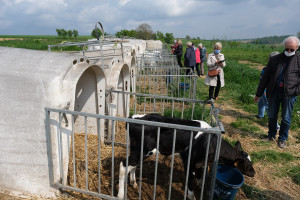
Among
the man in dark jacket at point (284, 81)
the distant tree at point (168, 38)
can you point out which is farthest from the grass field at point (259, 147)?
the distant tree at point (168, 38)

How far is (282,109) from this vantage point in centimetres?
519

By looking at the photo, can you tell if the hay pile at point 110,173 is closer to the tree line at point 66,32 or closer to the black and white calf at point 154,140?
the black and white calf at point 154,140

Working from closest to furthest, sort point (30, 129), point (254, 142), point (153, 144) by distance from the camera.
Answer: point (30, 129) → point (153, 144) → point (254, 142)

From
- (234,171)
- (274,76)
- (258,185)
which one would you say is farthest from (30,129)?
(274,76)

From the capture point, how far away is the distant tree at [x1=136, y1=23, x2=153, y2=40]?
50.9 meters

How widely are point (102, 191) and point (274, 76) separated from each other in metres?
4.14

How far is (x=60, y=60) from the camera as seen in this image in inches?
125

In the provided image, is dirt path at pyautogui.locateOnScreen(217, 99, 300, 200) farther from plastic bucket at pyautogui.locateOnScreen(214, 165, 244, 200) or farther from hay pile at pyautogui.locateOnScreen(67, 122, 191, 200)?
hay pile at pyautogui.locateOnScreen(67, 122, 191, 200)

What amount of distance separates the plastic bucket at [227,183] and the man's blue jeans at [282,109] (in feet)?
8.04

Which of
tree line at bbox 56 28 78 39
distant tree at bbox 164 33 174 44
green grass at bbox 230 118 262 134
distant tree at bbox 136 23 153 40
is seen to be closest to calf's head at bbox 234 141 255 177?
green grass at bbox 230 118 262 134

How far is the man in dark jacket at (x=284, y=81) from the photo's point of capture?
15.7ft

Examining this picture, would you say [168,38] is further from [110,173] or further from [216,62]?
[110,173]

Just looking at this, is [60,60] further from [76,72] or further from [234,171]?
[234,171]

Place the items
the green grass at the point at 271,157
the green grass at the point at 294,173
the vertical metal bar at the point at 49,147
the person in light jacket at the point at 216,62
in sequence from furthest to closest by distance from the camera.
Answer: the person in light jacket at the point at 216,62 → the green grass at the point at 271,157 → the green grass at the point at 294,173 → the vertical metal bar at the point at 49,147
